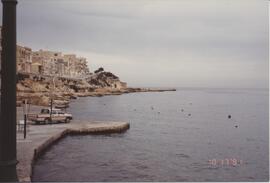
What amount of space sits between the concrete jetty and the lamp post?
10.00m

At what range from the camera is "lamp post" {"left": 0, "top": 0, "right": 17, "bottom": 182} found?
5.89 metres

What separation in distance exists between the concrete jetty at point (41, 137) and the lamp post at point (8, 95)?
9998mm

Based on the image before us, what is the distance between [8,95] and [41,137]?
77.0 feet

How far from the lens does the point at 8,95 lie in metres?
5.92

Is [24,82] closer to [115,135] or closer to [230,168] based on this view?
[115,135]

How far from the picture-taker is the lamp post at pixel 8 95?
19.3 ft

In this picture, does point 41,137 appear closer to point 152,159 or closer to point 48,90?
point 152,159

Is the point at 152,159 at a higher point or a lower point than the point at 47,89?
lower

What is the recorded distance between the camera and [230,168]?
85.9 feet

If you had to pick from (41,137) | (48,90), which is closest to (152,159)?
(41,137)
